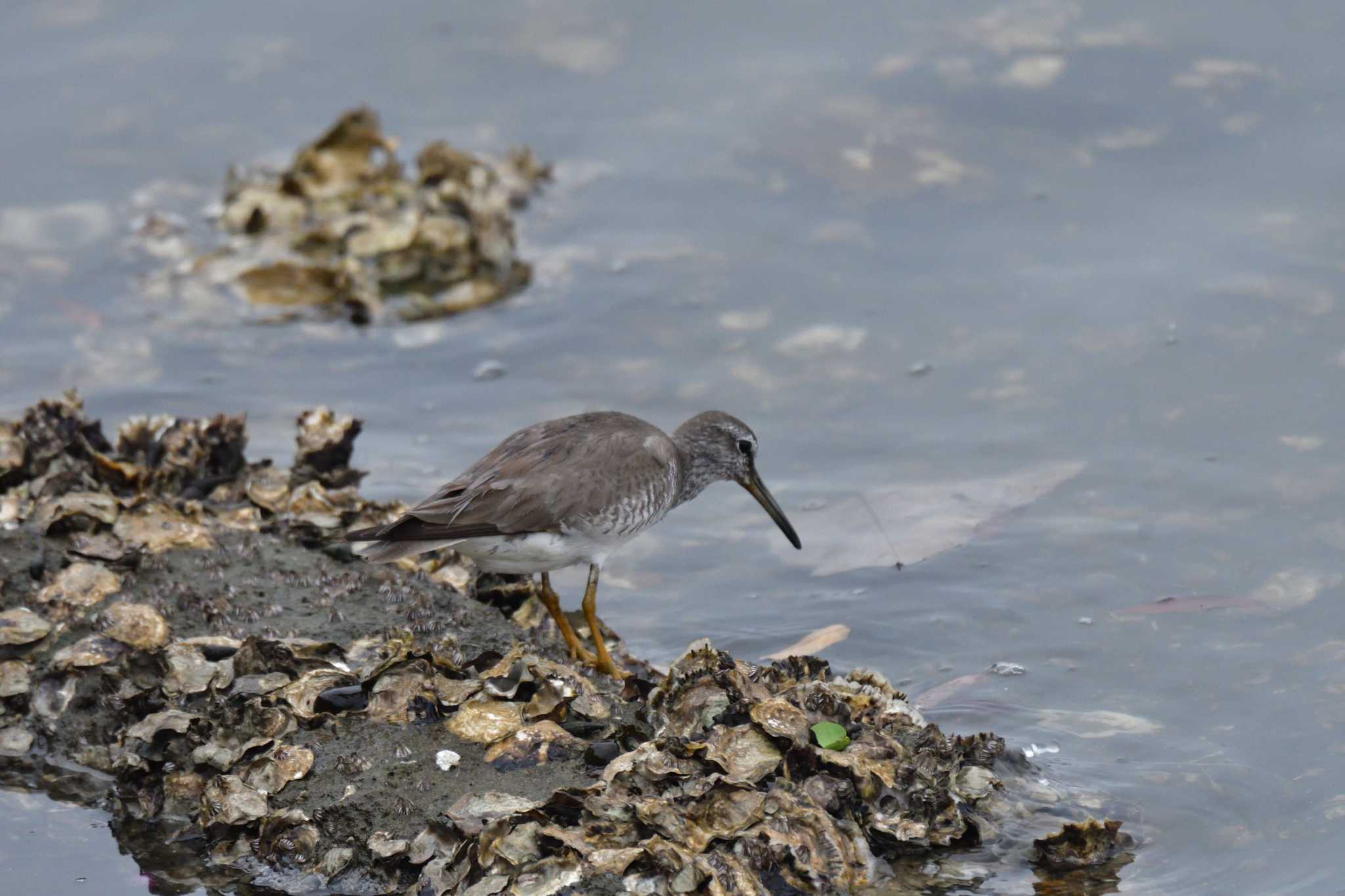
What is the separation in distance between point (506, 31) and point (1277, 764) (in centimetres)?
827

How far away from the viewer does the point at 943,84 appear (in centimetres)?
1040

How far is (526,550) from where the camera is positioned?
5668mm

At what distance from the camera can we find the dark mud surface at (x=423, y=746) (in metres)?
4.47

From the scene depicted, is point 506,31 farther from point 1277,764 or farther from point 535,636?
point 1277,764

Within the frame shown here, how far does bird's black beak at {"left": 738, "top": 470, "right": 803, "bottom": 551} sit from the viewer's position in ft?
23.0

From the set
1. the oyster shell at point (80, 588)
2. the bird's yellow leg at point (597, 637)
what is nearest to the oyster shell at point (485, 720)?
the bird's yellow leg at point (597, 637)

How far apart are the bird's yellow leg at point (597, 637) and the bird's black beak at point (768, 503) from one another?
1186mm

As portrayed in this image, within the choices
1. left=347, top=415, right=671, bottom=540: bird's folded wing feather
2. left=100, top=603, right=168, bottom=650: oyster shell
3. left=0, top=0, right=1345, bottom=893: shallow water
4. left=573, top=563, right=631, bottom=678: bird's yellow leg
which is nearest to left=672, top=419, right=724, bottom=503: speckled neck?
left=347, top=415, right=671, bottom=540: bird's folded wing feather

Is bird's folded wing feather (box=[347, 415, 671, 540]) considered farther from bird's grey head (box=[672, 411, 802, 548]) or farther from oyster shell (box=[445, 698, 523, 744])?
oyster shell (box=[445, 698, 523, 744])

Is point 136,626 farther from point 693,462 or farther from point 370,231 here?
point 370,231

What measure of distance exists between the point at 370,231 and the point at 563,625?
4.60 metres

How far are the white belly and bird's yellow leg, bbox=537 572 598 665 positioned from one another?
0.26ft

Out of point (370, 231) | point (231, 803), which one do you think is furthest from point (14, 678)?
point (370, 231)

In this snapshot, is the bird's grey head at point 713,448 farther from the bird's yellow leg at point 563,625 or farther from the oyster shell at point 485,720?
the oyster shell at point 485,720
